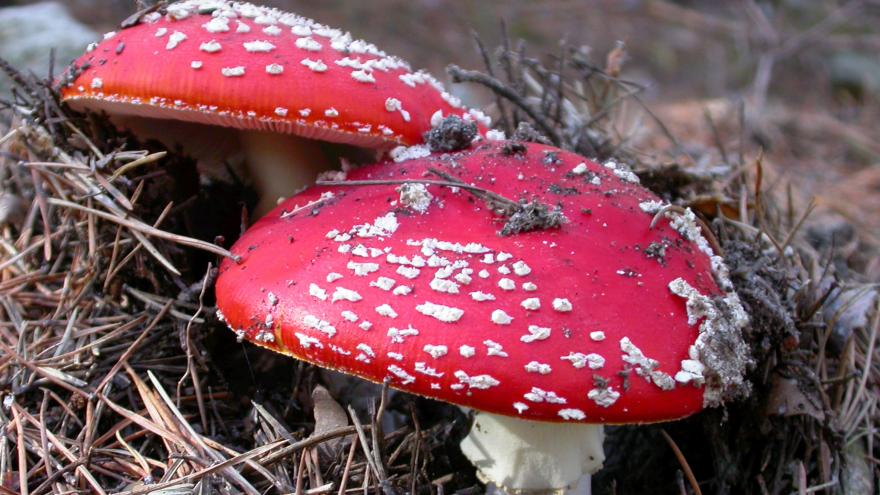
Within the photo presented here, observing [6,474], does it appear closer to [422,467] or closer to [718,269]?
[422,467]

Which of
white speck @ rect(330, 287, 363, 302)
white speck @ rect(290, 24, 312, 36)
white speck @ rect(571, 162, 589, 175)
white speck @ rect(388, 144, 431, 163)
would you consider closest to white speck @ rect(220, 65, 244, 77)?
white speck @ rect(290, 24, 312, 36)

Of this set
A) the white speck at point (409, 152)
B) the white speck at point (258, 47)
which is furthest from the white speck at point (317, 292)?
the white speck at point (258, 47)

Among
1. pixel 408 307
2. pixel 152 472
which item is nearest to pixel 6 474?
pixel 152 472

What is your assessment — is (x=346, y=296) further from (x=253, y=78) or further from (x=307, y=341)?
(x=253, y=78)

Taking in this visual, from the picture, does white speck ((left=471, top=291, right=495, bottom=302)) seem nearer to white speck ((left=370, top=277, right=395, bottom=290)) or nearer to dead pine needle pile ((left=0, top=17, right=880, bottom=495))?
white speck ((left=370, top=277, right=395, bottom=290))

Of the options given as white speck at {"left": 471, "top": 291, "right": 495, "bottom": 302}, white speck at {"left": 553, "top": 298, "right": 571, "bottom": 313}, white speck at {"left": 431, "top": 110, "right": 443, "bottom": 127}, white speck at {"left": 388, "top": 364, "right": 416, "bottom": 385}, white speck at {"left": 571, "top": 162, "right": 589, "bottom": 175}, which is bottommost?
white speck at {"left": 388, "top": 364, "right": 416, "bottom": 385}

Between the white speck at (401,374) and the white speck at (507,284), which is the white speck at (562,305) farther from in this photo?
the white speck at (401,374)

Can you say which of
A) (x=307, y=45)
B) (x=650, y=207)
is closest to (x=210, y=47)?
(x=307, y=45)
